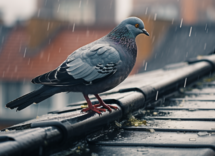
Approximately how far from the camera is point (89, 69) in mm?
2887

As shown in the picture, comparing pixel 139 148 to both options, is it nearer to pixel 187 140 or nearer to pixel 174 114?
pixel 187 140

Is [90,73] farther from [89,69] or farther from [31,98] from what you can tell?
[31,98]

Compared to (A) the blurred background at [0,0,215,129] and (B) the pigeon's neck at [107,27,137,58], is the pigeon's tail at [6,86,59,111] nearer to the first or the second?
(B) the pigeon's neck at [107,27,137,58]

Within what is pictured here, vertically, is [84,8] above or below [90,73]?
above

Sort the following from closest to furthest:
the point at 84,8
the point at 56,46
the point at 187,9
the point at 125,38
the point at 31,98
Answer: the point at 31,98 < the point at 125,38 < the point at 56,46 < the point at 187,9 < the point at 84,8

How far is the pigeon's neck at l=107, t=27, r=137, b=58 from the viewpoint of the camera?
3023 millimetres

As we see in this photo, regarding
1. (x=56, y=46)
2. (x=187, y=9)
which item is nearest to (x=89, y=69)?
(x=56, y=46)

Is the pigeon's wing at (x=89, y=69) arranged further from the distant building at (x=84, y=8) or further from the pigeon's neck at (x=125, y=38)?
the distant building at (x=84, y=8)

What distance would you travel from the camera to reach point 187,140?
2.34m

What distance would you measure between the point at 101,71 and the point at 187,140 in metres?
0.90

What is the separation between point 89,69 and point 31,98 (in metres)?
0.51

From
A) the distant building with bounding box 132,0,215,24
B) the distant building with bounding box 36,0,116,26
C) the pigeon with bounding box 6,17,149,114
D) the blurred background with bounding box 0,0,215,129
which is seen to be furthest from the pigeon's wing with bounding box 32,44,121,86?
the distant building with bounding box 36,0,116,26

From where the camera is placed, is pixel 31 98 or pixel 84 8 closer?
pixel 31 98

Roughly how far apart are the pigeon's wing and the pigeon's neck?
16cm
